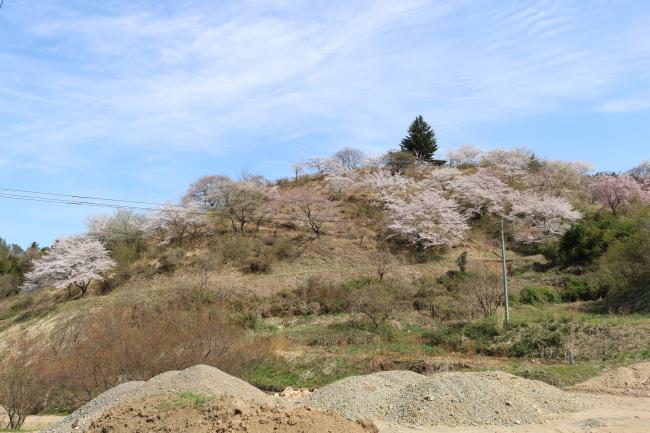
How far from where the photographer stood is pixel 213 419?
31.1 feet

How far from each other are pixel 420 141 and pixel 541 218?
79.5 feet

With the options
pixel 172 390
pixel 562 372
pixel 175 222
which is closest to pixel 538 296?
pixel 562 372

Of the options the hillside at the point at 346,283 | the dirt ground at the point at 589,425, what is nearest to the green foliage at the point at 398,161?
the hillside at the point at 346,283

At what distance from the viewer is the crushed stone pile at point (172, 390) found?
40.1ft

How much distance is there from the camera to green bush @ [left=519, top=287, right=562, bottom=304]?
108 feet

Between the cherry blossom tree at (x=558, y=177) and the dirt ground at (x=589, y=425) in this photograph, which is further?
the cherry blossom tree at (x=558, y=177)

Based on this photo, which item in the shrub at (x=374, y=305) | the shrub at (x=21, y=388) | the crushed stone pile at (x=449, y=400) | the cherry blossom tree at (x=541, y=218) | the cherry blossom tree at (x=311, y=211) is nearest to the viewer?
the crushed stone pile at (x=449, y=400)

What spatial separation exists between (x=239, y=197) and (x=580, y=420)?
38.1 metres

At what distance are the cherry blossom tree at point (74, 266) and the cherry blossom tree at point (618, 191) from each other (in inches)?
1737

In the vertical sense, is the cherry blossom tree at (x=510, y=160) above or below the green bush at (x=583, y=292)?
above

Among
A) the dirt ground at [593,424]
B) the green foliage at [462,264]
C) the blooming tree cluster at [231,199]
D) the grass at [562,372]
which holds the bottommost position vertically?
the grass at [562,372]

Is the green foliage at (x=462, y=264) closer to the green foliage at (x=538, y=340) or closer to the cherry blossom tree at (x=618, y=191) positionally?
the green foliage at (x=538, y=340)

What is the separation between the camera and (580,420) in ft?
41.4

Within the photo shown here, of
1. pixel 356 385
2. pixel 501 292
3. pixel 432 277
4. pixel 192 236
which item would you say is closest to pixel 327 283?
pixel 432 277
